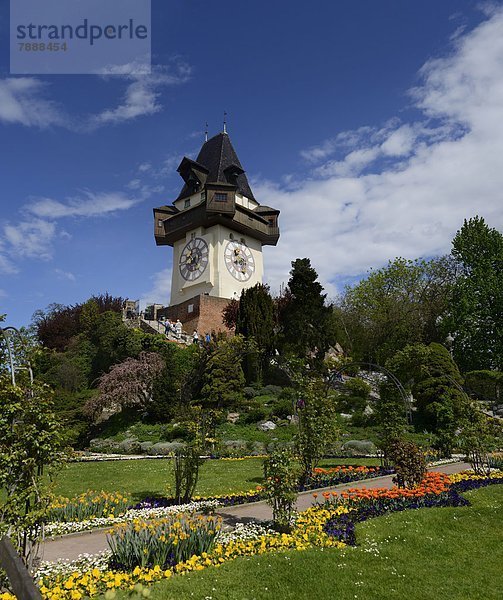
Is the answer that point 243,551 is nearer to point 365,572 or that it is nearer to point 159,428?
point 365,572

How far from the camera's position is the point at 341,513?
7.91m

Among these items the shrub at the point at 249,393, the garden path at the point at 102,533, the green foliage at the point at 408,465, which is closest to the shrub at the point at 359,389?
the shrub at the point at 249,393

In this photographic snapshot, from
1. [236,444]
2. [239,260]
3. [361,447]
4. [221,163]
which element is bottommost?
[361,447]

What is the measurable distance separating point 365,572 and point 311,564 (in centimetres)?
63

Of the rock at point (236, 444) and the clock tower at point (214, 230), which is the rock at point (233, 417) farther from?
the clock tower at point (214, 230)

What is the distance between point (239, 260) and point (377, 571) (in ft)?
120

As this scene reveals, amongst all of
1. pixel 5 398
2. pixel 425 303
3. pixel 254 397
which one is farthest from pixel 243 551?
pixel 425 303

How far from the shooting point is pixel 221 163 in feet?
142

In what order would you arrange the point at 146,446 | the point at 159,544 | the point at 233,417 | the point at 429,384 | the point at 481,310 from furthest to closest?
the point at 481,310
the point at 233,417
the point at 429,384
the point at 146,446
the point at 159,544

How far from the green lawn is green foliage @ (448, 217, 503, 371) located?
17235mm

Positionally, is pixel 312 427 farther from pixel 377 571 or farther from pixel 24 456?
pixel 24 456

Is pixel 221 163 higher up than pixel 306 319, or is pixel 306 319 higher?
pixel 221 163

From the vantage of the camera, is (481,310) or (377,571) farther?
(481,310)

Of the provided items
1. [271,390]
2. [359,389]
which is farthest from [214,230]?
[359,389]
